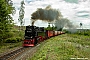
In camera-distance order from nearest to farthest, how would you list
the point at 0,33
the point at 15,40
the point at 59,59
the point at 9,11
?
the point at 59,59, the point at 0,33, the point at 9,11, the point at 15,40

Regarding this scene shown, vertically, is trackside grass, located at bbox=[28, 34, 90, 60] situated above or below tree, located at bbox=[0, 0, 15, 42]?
below

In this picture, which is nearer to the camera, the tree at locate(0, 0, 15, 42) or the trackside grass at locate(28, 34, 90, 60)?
the trackside grass at locate(28, 34, 90, 60)

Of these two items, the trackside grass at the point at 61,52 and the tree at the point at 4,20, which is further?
the tree at the point at 4,20

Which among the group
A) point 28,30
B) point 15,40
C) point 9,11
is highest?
point 9,11

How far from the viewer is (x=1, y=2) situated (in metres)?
39.1

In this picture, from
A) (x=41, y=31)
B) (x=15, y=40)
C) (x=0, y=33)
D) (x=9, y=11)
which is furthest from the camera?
(x=15, y=40)

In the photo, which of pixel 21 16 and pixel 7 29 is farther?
pixel 21 16

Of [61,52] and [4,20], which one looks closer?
[61,52]

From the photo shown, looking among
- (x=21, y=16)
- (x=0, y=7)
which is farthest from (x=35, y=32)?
(x=21, y=16)

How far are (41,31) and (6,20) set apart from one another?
957cm

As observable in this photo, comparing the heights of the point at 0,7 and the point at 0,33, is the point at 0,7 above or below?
above

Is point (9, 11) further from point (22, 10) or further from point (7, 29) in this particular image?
point (22, 10)

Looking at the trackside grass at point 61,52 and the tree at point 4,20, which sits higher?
the tree at point 4,20

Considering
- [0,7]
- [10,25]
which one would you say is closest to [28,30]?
[10,25]
